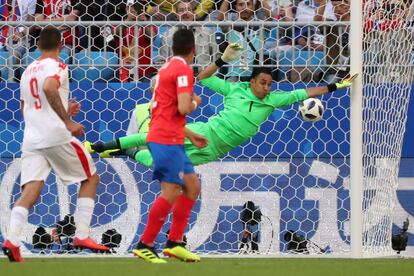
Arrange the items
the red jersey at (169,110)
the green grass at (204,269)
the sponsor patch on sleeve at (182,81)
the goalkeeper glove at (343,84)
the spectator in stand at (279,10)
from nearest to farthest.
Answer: the green grass at (204,269)
the sponsor patch on sleeve at (182,81)
the red jersey at (169,110)
the goalkeeper glove at (343,84)
the spectator in stand at (279,10)

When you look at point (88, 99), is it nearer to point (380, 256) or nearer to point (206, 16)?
point (206, 16)

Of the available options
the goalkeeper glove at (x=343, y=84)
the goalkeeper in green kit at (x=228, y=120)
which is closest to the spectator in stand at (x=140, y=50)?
the goalkeeper in green kit at (x=228, y=120)

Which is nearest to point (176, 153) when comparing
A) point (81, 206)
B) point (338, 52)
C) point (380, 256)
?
point (81, 206)

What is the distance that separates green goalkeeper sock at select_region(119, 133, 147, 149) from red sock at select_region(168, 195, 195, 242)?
1.92 meters

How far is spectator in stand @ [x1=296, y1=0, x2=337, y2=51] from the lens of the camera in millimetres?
12406

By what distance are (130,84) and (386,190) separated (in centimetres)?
255

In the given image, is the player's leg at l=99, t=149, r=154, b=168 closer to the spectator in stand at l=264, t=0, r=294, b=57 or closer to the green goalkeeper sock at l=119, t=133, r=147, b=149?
the green goalkeeper sock at l=119, t=133, r=147, b=149

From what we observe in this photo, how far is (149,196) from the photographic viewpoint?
12289 mm

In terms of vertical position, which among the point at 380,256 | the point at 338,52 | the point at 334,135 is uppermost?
the point at 338,52

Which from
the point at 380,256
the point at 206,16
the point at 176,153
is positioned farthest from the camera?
the point at 206,16

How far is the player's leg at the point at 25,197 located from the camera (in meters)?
9.36

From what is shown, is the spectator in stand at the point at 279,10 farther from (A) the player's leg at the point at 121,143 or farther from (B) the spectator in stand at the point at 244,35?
(A) the player's leg at the point at 121,143

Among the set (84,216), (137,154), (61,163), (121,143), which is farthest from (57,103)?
(137,154)

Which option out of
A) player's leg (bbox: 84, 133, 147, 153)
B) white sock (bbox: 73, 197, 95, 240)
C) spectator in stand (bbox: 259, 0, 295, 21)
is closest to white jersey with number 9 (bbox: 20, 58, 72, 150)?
white sock (bbox: 73, 197, 95, 240)
